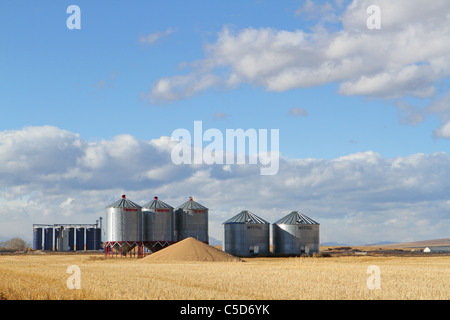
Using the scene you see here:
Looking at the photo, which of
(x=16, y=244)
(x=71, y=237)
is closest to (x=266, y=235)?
(x=71, y=237)

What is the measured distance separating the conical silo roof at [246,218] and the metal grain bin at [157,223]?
30.6ft

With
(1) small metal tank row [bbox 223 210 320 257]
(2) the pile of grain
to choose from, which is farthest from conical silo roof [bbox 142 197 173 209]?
(2) the pile of grain

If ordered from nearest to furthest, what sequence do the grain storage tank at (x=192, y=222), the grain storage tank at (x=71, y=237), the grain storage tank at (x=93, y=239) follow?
the grain storage tank at (x=192, y=222), the grain storage tank at (x=71, y=237), the grain storage tank at (x=93, y=239)

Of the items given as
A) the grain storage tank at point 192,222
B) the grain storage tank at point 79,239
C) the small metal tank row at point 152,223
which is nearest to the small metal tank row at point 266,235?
the grain storage tank at point 192,222

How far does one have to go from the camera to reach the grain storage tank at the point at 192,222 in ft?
288

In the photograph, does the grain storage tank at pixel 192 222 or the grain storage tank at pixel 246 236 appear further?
the grain storage tank at pixel 192 222

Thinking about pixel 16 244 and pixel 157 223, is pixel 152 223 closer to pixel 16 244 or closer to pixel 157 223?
pixel 157 223

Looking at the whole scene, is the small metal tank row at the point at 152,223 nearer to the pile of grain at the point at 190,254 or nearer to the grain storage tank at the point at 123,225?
the grain storage tank at the point at 123,225

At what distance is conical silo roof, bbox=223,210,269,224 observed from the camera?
8844cm

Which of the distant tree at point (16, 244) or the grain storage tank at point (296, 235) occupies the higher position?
the grain storage tank at point (296, 235)

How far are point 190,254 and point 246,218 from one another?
2289 centimetres

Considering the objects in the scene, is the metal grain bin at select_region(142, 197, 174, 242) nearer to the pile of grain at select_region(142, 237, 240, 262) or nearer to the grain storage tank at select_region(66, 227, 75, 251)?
the pile of grain at select_region(142, 237, 240, 262)

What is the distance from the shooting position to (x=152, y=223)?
8588 cm
